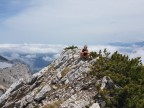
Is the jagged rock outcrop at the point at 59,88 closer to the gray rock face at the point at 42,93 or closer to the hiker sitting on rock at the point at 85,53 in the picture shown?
the gray rock face at the point at 42,93

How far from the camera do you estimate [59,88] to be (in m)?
43.6

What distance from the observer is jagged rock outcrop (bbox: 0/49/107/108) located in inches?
1570

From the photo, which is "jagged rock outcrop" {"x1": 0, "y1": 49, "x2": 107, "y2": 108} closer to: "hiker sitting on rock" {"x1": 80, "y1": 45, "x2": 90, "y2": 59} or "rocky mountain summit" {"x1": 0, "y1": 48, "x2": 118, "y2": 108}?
"rocky mountain summit" {"x1": 0, "y1": 48, "x2": 118, "y2": 108}

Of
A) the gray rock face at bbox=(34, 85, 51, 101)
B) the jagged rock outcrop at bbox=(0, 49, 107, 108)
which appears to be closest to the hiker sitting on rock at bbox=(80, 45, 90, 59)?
the jagged rock outcrop at bbox=(0, 49, 107, 108)

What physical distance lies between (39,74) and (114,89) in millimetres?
15484

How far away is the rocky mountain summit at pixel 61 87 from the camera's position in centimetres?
3959

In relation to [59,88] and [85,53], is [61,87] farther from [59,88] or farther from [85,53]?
[85,53]

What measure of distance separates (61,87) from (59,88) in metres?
0.26

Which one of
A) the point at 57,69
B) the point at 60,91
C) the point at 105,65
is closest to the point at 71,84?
the point at 60,91

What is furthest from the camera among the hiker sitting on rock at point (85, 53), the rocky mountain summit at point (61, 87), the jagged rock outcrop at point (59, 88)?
the hiker sitting on rock at point (85, 53)

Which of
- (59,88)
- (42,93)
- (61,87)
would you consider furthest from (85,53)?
(42,93)

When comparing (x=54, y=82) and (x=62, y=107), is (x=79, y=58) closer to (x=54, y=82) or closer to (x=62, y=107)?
(x=54, y=82)

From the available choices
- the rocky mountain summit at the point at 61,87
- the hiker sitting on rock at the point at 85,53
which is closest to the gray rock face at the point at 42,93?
the rocky mountain summit at the point at 61,87

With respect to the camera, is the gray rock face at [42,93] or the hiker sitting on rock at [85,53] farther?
the hiker sitting on rock at [85,53]
